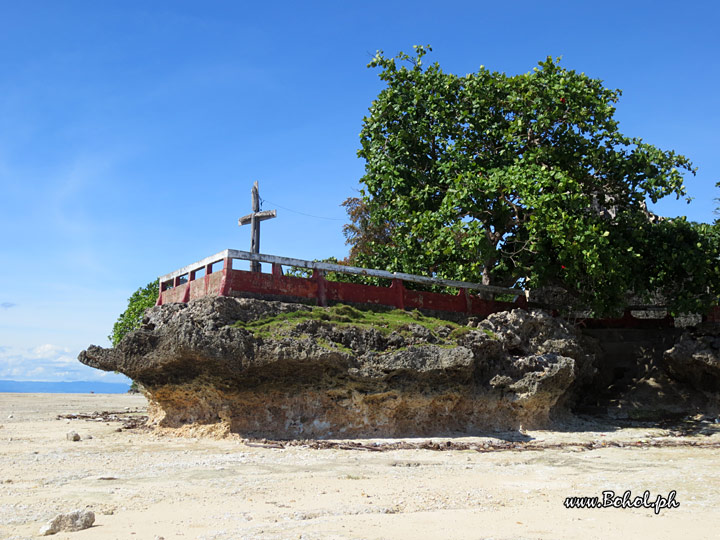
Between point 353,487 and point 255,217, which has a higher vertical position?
point 255,217

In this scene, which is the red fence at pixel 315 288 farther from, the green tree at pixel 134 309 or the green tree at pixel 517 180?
the green tree at pixel 134 309

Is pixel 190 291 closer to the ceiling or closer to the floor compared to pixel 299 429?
closer to the ceiling

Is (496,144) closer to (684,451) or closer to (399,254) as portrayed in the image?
(399,254)

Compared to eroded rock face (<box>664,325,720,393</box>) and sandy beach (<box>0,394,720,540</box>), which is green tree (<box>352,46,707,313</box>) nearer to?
eroded rock face (<box>664,325,720,393</box>)

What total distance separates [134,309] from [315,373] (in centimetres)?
1857

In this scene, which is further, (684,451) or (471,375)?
(471,375)

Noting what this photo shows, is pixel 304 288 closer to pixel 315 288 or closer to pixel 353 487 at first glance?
pixel 315 288

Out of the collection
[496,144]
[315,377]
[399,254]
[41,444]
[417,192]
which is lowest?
[41,444]

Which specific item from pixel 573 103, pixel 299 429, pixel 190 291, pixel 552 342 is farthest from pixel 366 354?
pixel 573 103

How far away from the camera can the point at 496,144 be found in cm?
1873

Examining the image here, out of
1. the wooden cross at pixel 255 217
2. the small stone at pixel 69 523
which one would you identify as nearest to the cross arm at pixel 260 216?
the wooden cross at pixel 255 217

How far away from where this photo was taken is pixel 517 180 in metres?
16.2

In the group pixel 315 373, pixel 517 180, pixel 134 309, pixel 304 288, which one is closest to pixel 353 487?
pixel 315 373

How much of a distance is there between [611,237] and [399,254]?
6405 mm
